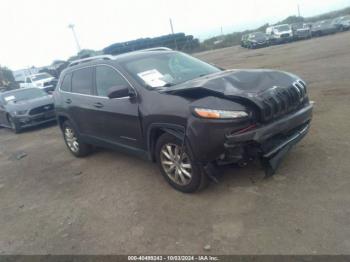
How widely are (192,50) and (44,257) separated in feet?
140

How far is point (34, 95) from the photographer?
482 inches

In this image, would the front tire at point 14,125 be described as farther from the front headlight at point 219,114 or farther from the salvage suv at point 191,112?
the front headlight at point 219,114

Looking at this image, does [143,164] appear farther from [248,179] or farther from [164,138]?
[248,179]

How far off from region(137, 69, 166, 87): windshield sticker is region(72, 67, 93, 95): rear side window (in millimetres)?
1325

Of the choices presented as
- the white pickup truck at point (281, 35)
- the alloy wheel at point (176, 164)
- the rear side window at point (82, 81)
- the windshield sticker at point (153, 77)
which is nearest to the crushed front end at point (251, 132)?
the alloy wheel at point (176, 164)

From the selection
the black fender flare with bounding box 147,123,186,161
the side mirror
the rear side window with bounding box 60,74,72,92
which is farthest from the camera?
the rear side window with bounding box 60,74,72,92

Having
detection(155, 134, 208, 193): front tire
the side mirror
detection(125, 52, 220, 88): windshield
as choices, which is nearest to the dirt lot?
detection(155, 134, 208, 193): front tire

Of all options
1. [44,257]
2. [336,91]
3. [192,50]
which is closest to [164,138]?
[44,257]

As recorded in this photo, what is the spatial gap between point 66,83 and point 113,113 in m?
2.06

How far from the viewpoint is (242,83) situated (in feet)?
13.2

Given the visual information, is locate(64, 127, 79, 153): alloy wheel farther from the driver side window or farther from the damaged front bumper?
the damaged front bumper

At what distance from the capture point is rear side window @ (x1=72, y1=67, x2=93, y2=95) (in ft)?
18.7

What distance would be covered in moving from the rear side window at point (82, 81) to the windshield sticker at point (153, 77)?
1325 millimetres

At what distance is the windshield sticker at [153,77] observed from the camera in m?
4.59
